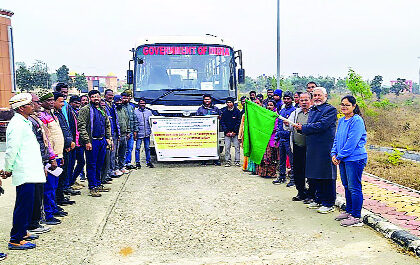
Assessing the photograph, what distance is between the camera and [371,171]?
10.1 metres

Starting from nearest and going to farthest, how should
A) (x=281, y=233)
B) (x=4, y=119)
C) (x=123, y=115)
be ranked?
(x=281, y=233) < (x=123, y=115) < (x=4, y=119)

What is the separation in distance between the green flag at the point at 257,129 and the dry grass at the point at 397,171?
9.89 feet

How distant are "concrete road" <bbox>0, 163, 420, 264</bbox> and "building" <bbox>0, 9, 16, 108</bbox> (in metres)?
12.3

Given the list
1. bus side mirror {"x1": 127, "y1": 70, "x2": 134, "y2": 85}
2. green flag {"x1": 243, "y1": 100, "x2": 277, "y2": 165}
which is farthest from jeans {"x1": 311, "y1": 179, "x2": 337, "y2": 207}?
bus side mirror {"x1": 127, "y1": 70, "x2": 134, "y2": 85}

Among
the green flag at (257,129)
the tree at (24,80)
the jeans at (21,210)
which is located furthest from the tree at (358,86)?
the tree at (24,80)

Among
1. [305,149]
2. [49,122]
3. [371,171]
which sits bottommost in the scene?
[371,171]

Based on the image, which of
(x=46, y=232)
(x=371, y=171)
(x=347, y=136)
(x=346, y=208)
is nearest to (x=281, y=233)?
(x=346, y=208)

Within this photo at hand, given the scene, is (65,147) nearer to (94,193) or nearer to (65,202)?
(65,202)

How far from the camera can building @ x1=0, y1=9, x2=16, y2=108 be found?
18.4 meters

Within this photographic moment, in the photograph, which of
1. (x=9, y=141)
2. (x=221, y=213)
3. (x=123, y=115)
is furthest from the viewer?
(x=123, y=115)

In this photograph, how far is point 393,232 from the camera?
4934 mm

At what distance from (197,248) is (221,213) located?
1.50 metres

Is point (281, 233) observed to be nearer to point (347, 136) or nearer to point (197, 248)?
point (197, 248)

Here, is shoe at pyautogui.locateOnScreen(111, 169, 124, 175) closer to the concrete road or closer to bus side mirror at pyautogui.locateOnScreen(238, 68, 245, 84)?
the concrete road
